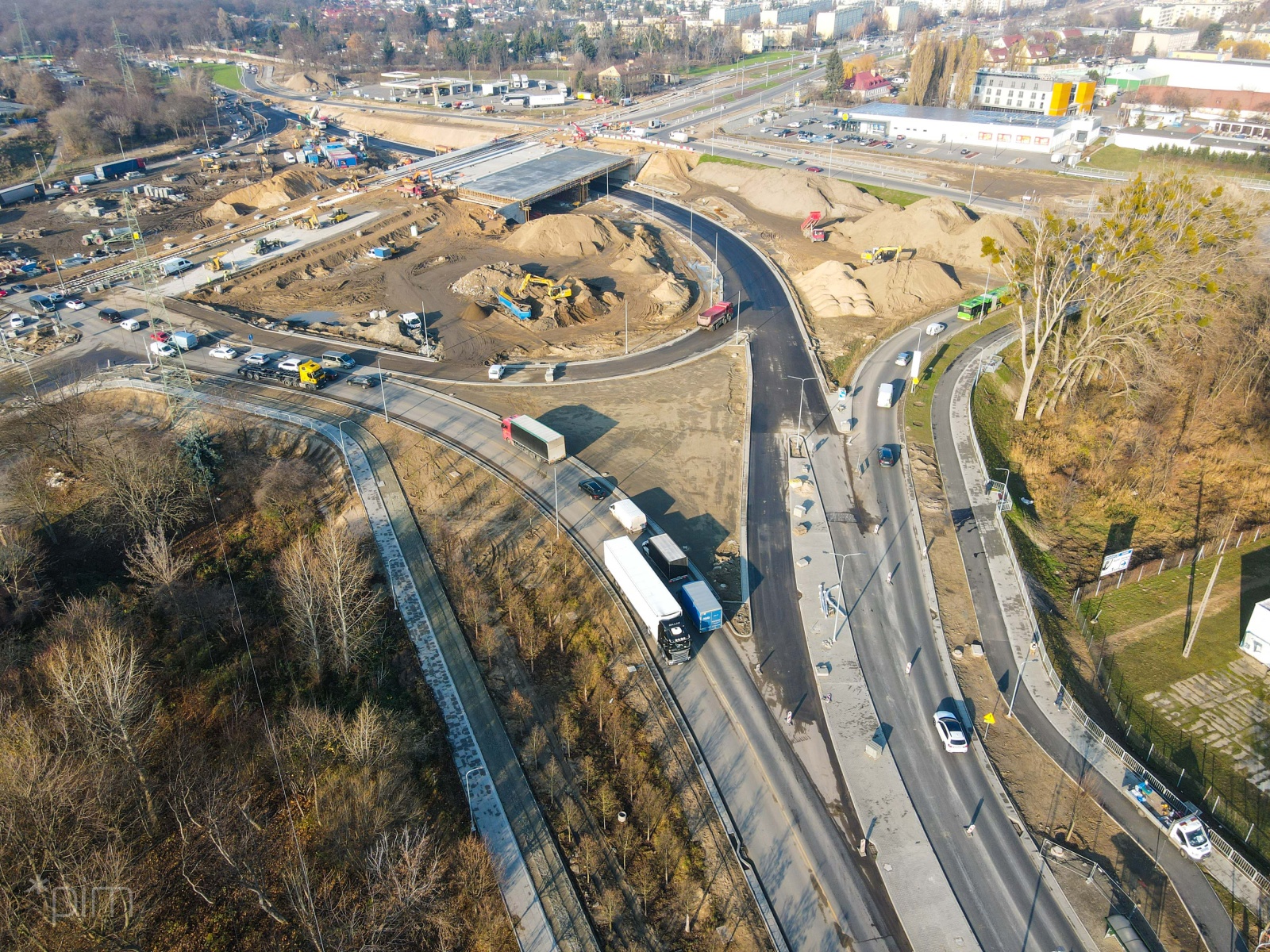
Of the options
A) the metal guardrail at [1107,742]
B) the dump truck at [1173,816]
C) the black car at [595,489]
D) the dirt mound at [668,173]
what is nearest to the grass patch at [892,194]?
the dirt mound at [668,173]

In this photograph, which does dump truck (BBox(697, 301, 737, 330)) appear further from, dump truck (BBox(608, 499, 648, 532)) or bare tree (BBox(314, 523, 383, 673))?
bare tree (BBox(314, 523, 383, 673))

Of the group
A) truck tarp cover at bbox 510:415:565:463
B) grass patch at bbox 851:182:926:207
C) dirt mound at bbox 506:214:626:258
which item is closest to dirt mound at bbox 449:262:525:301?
dirt mound at bbox 506:214:626:258

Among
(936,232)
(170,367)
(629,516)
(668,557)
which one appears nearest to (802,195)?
(936,232)

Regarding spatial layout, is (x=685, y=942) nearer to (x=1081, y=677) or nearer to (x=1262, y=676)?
(x=1081, y=677)

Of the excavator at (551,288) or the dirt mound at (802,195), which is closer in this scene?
the excavator at (551,288)

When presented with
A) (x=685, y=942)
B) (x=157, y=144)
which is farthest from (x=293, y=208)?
(x=685, y=942)

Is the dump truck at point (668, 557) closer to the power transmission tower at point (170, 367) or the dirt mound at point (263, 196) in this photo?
the power transmission tower at point (170, 367)

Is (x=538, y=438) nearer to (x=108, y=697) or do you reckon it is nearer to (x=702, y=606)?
(x=702, y=606)
